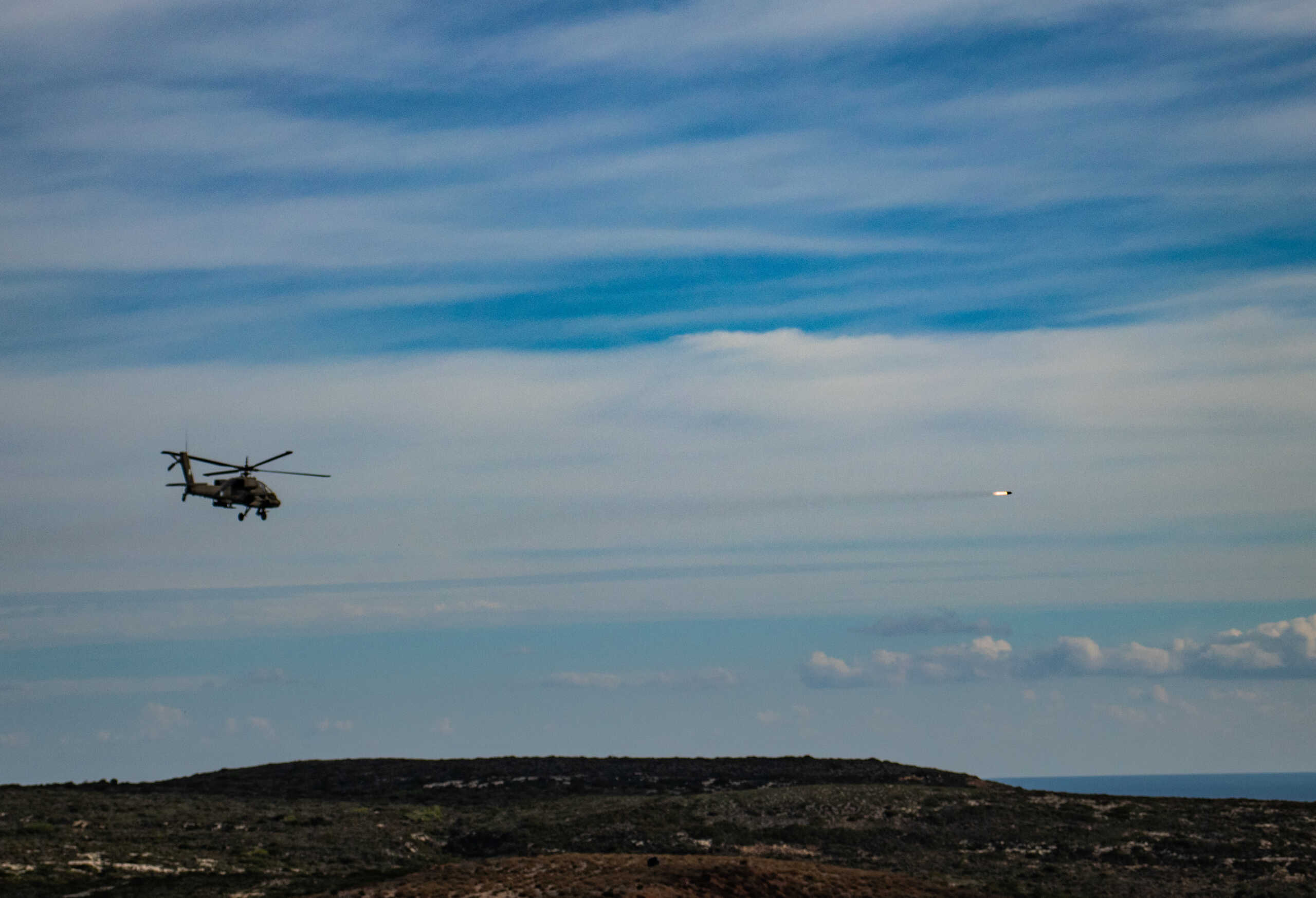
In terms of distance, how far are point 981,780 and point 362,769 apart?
43870 millimetres

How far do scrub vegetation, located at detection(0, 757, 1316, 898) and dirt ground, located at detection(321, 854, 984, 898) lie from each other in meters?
0.15

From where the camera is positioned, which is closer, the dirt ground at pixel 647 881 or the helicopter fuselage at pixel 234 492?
the dirt ground at pixel 647 881

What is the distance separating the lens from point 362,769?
93562 millimetres

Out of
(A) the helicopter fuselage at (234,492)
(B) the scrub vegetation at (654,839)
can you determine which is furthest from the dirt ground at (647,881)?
(A) the helicopter fuselage at (234,492)

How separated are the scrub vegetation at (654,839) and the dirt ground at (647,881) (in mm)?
148

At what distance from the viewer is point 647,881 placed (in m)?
52.5

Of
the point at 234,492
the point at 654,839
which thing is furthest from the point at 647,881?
the point at 234,492

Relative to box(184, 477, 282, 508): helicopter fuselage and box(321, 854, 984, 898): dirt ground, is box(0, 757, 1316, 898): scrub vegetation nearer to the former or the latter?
box(321, 854, 984, 898): dirt ground

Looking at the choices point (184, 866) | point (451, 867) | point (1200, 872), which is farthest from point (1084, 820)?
point (184, 866)

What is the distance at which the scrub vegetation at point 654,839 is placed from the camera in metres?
55.2

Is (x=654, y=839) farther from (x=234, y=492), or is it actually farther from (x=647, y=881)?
(x=234, y=492)

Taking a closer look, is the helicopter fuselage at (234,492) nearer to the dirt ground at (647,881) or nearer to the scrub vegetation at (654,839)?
the scrub vegetation at (654,839)

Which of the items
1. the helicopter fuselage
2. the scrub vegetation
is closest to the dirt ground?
the scrub vegetation

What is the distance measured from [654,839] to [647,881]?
46.0ft
